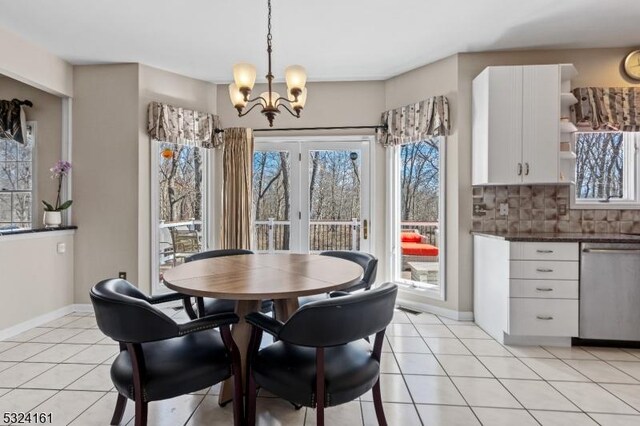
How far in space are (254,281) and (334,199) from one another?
2.42 metres

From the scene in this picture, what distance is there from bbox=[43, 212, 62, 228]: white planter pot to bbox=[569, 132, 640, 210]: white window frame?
5096mm

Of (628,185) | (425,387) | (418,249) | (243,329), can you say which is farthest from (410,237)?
(243,329)

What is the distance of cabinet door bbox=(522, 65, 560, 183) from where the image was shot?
115 inches

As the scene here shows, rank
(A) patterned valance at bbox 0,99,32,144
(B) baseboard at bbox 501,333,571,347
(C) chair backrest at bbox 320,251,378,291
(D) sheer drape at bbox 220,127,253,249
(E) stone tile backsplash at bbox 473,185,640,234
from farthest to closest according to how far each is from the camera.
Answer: (D) sheer drape at bbox 220,127,253,249
(A) patterned valance at bbox 0,99,32,144
(E) stone tile backsplash at bbox 473,185,640,234
(B) baseboard at bbox 501,333,571,347
(C) chair backrest at bbox 320,251,378,291

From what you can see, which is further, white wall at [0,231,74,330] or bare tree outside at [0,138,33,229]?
bare tree outside at [0,138,33,229]

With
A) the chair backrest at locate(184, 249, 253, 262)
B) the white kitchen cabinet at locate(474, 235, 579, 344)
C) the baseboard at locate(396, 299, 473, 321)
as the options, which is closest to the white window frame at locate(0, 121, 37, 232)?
the chair backrest at locate(184, 249, 253, 262)

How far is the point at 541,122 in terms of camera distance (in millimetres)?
2932

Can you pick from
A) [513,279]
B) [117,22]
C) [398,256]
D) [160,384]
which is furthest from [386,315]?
[117,22]

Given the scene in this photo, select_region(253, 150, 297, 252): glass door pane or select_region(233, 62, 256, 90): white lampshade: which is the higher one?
select_region(233, 62, 256, 90): white lampshade

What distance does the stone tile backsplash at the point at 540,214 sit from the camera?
3.16 m

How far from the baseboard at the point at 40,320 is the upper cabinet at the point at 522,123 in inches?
173

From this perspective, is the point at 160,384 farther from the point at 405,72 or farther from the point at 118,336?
the point at 405,72

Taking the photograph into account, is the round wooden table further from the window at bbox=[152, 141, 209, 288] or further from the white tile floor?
the window at bbox=[152, 141, 209, 288]

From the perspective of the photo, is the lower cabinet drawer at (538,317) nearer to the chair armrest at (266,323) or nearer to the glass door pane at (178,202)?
the chair armrest at (266,323)
